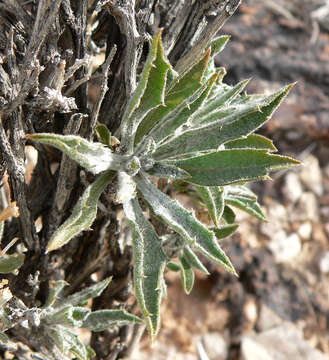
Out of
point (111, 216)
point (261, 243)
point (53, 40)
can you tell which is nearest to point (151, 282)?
point (111, 216)

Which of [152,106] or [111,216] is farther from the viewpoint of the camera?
[111,216]

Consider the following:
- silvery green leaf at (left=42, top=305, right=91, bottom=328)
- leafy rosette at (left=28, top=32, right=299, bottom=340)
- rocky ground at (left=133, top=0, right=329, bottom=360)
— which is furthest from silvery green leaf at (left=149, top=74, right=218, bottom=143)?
rocky ground at (left=133, top=0, right=329, bottom=360)

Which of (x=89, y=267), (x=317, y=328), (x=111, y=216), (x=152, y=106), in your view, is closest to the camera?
(x=152, y=106)

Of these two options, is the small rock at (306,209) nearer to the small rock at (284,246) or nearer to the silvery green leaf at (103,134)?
the small rock at (284,246)

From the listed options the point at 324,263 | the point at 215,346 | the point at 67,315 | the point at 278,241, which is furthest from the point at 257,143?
the point at 324,263

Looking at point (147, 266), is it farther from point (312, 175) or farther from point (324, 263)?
point (312, 175)

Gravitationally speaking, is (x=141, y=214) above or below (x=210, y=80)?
below

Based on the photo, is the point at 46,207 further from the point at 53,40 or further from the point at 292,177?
the point at 292,177
